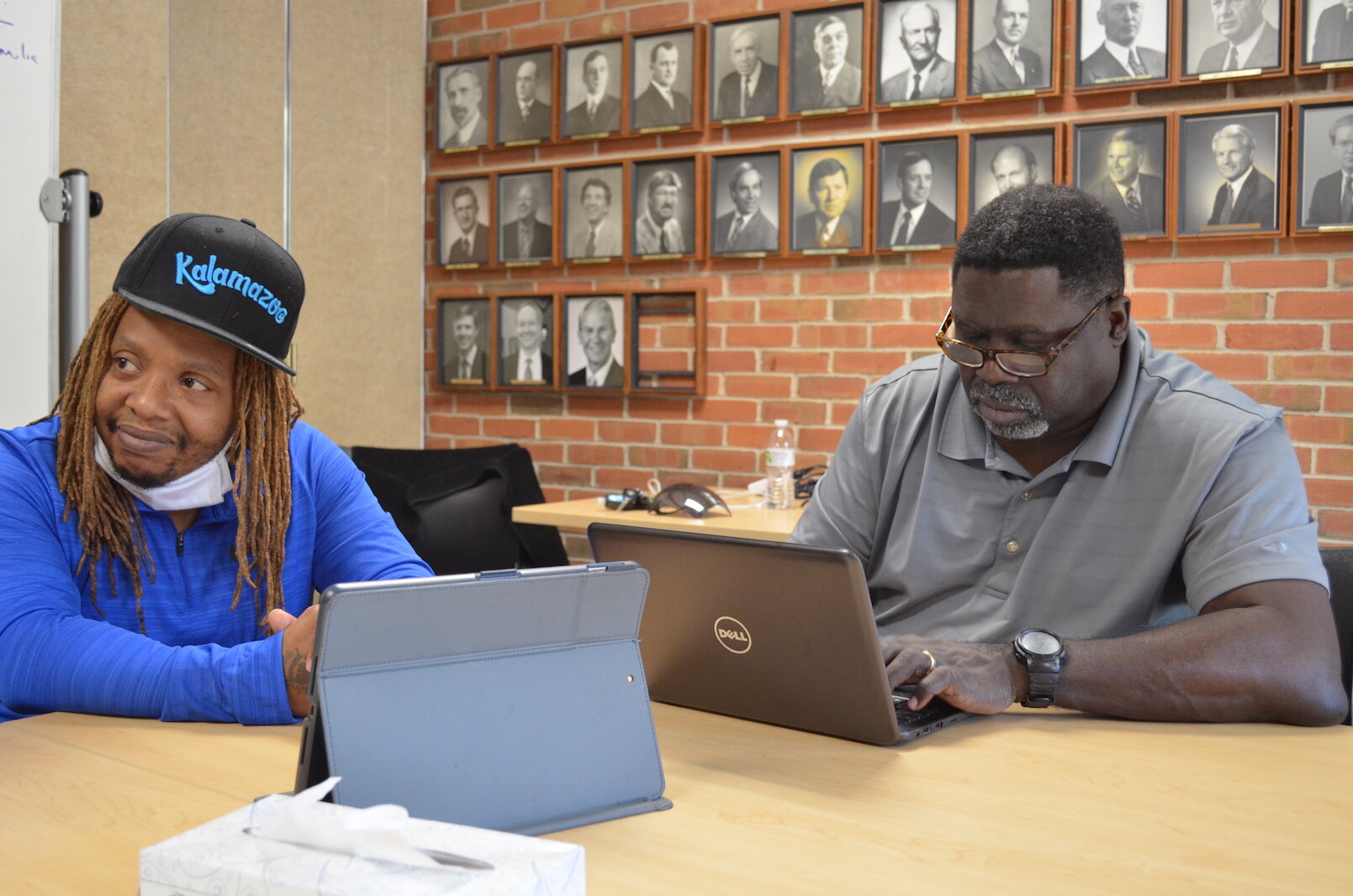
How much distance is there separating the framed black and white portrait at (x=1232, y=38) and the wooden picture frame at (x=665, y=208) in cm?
153

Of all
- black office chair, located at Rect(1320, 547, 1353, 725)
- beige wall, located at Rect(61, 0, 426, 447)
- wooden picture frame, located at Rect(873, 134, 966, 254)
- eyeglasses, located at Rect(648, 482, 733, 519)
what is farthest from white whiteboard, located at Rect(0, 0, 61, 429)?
black office chair, located at Rect(1320, 547, 1353, 725)

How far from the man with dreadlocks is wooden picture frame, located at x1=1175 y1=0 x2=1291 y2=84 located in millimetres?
2669

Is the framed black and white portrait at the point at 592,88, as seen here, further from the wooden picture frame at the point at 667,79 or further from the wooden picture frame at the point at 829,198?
the wooden picture frame at the point at 829,198

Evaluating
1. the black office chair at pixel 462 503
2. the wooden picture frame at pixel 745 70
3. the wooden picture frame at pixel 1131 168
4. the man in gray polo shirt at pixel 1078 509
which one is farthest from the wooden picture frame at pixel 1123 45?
the black office chair at pixel 462 503

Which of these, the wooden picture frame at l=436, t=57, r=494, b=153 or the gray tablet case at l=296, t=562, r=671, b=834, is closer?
the gray tablet case at l=296, t=562, r=671, b=834

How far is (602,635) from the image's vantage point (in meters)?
1.13

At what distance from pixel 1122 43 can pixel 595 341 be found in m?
1.90

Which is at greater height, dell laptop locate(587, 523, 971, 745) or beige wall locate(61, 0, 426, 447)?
beige wall locate(61, 0, 426, 447)

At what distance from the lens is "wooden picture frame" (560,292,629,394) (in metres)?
4.18

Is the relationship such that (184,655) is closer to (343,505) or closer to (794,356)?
(343,505)

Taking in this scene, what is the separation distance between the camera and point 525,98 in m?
4.32

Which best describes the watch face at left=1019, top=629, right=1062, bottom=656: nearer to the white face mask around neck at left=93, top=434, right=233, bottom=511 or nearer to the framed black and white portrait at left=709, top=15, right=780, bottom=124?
the white face mask around neck at left=93, top=434, right=233, bottom=511

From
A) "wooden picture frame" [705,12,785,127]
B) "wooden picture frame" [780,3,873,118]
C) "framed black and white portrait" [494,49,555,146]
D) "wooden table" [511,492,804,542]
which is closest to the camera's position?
"wooden table" [511,492,804,542]

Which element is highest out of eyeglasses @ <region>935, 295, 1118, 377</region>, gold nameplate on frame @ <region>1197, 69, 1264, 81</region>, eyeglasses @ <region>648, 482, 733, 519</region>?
gold nameplate on frame @ <region>1197, 69, 1264, 81</region>
